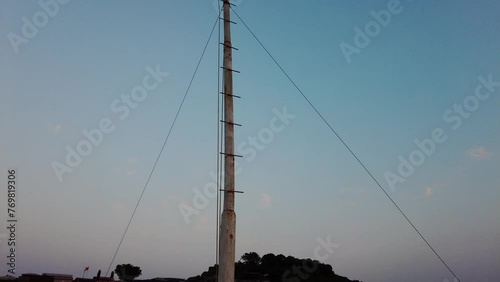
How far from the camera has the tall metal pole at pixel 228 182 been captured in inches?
520

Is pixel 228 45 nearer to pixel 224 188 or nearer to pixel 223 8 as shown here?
pixel 223 8

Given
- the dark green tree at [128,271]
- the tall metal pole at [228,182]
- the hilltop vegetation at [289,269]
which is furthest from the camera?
the dark green tree at [128,271]

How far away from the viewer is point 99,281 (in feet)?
117

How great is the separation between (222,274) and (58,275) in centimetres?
2199

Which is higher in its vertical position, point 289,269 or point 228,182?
point 289,269

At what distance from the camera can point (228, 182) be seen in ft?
46.1

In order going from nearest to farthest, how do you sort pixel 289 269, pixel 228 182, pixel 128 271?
1. pixel 228 182
2. pixel 289 269
3. pixel 128 271

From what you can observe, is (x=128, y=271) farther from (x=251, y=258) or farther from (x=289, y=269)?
(x=289, y=269)

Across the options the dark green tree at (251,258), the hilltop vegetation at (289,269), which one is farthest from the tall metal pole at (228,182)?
the dark green tree at (251,258)

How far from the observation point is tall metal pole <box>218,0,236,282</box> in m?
13.2

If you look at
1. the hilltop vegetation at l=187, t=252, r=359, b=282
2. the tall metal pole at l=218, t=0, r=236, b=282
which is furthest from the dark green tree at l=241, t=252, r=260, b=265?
the tall metal pole at l=218, t=0, r=236, b=282

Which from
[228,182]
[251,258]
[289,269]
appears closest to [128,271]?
[251,258]

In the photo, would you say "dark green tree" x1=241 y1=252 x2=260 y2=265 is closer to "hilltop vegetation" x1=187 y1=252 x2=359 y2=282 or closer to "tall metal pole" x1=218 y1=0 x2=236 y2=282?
"hilltop vegetation" x1=187 y1=252 x2=359 y2=282

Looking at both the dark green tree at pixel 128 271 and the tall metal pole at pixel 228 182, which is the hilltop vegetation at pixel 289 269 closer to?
the dark green tree at pixel 128 271
